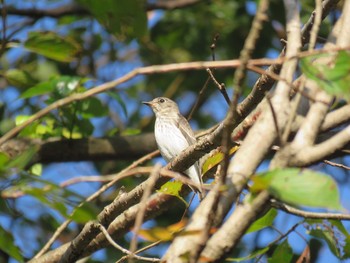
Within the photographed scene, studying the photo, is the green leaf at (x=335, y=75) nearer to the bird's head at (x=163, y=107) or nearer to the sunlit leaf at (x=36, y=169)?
the sunlit leaf at (x=36, y=169)

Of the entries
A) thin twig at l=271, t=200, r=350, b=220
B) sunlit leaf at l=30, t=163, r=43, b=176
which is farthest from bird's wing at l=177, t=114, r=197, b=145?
thin twig at l=271, t=200, r=350, b=220

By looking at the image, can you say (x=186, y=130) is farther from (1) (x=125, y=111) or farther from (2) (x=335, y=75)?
(2) (x=335, y=75)

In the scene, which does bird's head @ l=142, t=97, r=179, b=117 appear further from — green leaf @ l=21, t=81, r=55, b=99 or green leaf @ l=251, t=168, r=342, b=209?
green leaf @ l=251, t=168, r=342, b=209

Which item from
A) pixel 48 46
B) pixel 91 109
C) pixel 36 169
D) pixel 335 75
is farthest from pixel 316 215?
pixel 91 109

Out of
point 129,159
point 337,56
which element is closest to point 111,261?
point 129,159

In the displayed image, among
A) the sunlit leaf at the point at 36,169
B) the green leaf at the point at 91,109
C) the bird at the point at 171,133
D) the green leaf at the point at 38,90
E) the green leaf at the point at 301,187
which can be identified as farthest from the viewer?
the bird at the point at 171,133

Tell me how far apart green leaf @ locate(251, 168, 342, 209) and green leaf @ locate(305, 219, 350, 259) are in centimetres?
150

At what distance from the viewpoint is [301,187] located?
1688 millimetres

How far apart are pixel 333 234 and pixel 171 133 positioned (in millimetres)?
2860

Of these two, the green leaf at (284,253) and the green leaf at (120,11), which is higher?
the green leaf at (120,11)

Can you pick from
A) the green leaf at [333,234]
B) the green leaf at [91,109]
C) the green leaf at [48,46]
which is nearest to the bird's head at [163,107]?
the green leaf at [91,109]

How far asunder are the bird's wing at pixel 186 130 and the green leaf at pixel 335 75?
3.99m

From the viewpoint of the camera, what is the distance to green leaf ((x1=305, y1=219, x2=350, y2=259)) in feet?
10.5

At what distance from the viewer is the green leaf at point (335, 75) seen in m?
1.79
